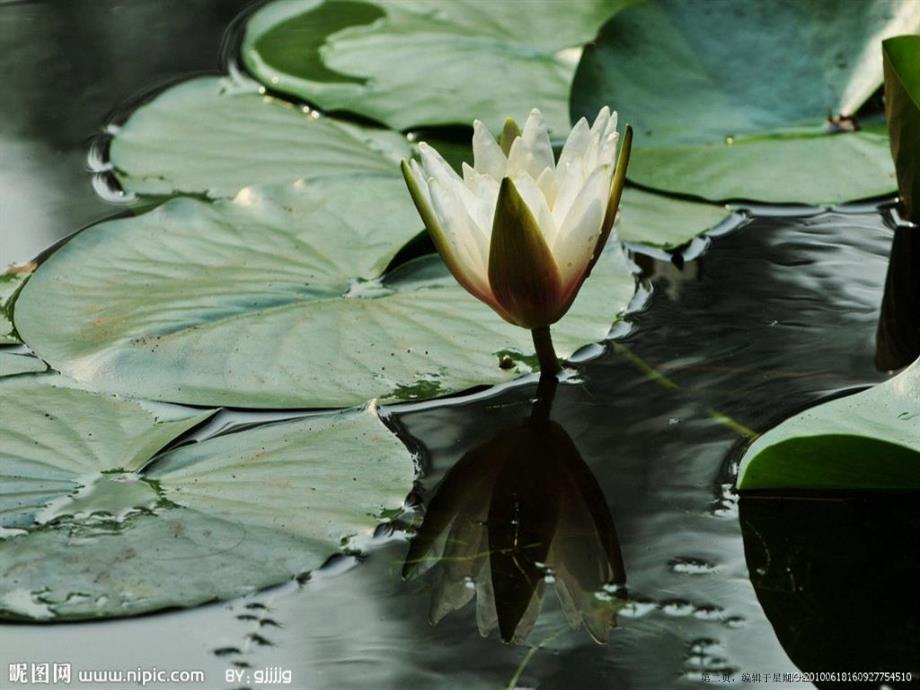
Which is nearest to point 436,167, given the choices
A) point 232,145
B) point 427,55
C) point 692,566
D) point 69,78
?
point 692,566

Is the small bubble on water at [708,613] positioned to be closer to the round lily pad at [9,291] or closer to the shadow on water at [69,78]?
the round lily pad at [9,291]

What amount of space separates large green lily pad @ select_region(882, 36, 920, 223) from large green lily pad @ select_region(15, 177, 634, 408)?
486 millimetres

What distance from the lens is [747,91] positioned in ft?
7.59

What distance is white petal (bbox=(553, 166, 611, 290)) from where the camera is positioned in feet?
4.96

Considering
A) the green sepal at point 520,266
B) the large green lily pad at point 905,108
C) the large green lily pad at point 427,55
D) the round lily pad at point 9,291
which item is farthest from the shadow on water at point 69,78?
the large green lily pad at point 905,108

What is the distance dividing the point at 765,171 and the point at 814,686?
1199 millimetres

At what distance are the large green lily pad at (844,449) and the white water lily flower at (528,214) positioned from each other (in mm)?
332

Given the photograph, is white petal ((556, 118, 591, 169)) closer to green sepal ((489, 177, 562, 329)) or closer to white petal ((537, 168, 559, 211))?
white petal ((537, 168, 559, 211))

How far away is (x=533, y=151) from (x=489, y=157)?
0.19 ft

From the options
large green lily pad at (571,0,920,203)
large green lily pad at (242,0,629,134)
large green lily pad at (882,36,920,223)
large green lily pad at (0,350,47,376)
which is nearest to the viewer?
large green lily pad at (0,350,47,376)

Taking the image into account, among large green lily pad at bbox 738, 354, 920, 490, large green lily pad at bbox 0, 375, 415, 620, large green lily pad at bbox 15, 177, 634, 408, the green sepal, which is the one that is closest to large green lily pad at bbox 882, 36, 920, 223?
large green lily pad at bbox 15, 177, 634, 408

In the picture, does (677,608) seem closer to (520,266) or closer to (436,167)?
(520,266)

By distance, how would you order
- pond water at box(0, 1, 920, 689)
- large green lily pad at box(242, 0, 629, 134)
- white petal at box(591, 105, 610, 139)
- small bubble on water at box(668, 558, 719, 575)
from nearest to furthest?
pond water at box(0, 1, 920, 689) → small bubble on water at box(668, 558, 719, 575) → white petal at box(591, 105, 610, 139) → large green lily pad at box(242, 0, 629, 134)

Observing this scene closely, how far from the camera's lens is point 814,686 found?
1167 millimetres
